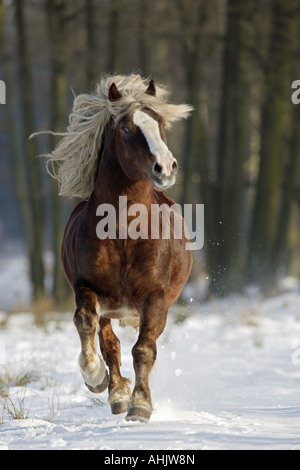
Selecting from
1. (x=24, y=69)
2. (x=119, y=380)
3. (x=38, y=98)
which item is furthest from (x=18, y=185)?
(x=119, y=380)

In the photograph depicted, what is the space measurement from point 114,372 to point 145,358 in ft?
2.86

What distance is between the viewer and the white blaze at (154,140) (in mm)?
5566

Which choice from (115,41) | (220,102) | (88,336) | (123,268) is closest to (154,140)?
(123,268)

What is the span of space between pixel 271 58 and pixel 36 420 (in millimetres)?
12597

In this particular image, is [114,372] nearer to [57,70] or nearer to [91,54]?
[57,70]

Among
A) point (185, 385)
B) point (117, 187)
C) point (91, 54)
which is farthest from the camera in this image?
point (91, 54)

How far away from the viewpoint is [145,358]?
20.1ft

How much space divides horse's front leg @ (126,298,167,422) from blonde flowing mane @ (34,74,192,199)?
1316mm

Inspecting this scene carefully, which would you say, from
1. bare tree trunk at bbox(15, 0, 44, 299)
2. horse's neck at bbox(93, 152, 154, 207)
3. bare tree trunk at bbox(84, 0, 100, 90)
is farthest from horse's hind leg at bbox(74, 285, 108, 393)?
bare tree trunk at bbox(84, 0, 100, 90)

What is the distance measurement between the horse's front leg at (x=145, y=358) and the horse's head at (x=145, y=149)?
3.47ft

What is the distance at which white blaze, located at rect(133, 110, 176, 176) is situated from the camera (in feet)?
18.3

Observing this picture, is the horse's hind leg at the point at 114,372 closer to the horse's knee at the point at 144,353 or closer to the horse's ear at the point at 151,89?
the horse's knee at the point at 144,353

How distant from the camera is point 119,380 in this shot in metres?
6.80
